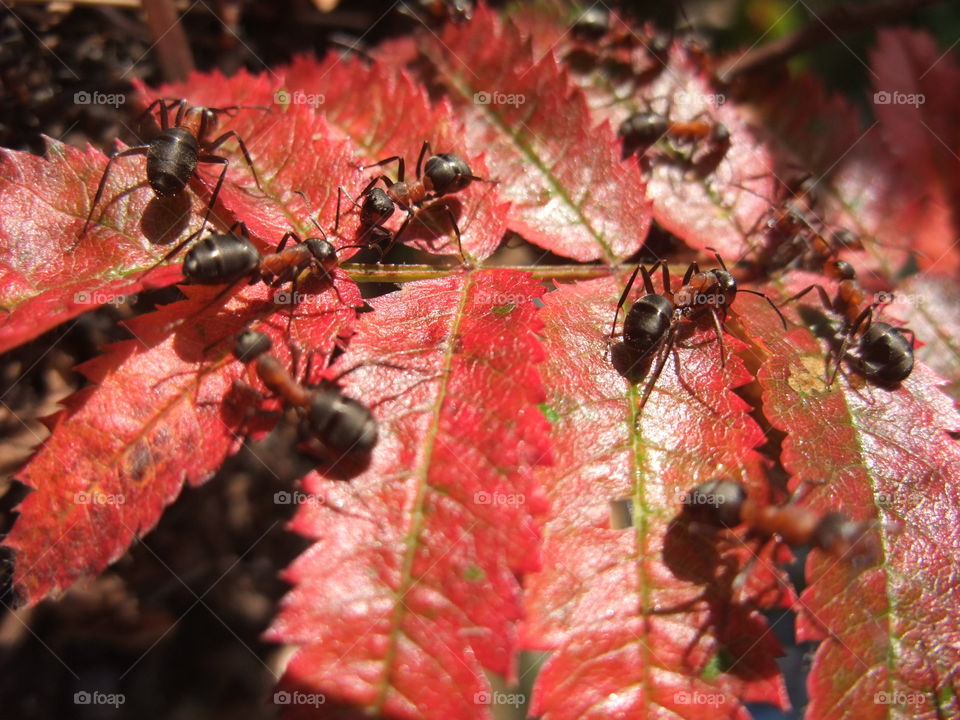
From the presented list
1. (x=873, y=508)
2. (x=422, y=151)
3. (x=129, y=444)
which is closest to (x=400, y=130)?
(x=422, y=151)

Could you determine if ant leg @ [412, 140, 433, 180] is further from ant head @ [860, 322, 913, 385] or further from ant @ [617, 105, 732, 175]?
ant head @ [860, 322, 913, 385]

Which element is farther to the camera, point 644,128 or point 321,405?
point 644,128

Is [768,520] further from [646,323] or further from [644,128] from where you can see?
[644,128]

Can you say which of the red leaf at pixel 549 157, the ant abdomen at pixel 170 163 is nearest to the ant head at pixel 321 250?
the ant abdomen at pixel 170 163

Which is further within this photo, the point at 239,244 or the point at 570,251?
the point at 570,251

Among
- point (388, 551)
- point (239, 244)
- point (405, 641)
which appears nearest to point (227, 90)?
point (239, 244)

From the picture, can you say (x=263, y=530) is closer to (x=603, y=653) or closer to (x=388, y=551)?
(x=388, y=551)
